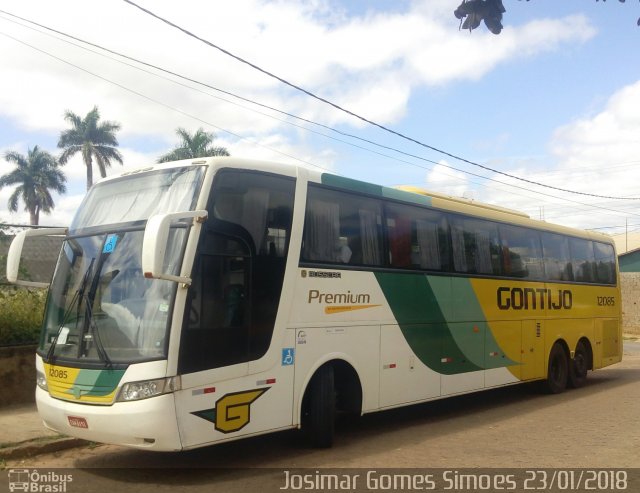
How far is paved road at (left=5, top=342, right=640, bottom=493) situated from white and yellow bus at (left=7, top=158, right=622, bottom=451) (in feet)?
1.55

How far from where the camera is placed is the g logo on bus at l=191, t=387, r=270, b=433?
7.01 metres

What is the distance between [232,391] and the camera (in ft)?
23.7

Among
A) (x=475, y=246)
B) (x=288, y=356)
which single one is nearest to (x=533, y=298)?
(x=475, y=246)

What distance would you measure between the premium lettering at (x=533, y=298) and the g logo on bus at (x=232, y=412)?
6340mm

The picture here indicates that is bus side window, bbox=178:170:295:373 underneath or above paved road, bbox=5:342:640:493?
above

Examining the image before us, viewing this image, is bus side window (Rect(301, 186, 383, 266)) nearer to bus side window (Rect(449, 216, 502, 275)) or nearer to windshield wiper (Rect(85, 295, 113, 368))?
bus side window (Rect(449, 216, 502, 275))

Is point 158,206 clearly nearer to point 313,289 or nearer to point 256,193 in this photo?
point 256,193

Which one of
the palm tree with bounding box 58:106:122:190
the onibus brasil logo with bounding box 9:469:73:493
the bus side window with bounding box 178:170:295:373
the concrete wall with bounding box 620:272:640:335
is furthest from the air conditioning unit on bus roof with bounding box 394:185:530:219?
the palm tree with bounding box 58:106:122:190

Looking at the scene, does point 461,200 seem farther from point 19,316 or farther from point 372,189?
point 19,316

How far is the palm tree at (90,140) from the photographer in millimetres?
47469

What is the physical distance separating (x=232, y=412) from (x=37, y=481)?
211 centimetres

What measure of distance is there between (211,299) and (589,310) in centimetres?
1117

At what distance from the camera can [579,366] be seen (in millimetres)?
15242

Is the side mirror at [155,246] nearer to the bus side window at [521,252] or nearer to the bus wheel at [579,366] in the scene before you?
the bus side window at [521,252]
